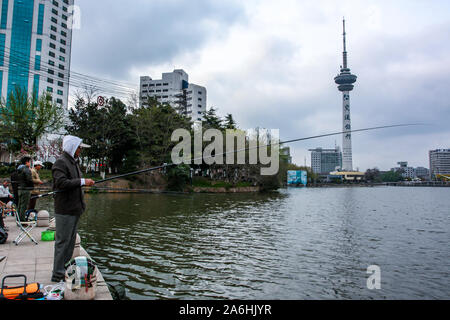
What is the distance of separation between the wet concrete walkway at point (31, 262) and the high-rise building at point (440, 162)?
17519 cm

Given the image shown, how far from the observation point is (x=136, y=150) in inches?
1531

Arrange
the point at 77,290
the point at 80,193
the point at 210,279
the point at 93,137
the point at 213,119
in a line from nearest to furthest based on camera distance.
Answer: the point at 77,290 → the point at 80,193 → the point at 210,279 → the point at 93,137 → the point at 213,119

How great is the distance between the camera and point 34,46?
6128 cm

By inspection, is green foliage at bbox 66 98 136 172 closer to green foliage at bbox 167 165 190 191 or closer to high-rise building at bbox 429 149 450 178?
green foliage at bbox 167 165 190 191

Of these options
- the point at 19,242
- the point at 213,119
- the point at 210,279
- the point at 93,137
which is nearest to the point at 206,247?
the point at 210,279

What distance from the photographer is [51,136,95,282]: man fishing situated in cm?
407

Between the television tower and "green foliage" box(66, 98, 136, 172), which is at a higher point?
the television tower

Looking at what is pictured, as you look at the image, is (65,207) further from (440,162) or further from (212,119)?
(440,162)

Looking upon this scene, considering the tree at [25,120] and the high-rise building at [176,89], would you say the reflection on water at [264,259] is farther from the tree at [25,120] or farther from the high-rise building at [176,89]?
the high-rise building at [176,89]

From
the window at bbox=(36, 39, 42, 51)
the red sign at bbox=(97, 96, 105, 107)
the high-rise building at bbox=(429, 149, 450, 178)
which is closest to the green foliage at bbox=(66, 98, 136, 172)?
the red sign at bbox=(97, 96, 105, 107)

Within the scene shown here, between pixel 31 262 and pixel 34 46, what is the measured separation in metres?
71.3

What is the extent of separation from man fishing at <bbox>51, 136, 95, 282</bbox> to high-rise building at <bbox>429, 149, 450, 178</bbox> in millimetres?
175629
